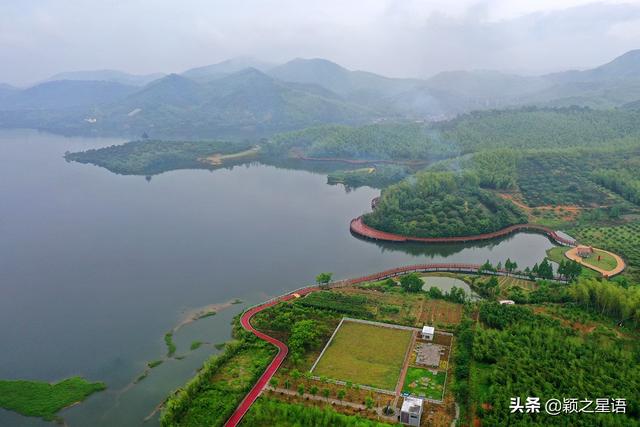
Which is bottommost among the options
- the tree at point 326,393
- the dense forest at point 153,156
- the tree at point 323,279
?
the tree at point 326,393

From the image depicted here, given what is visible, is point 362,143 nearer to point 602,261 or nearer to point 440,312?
point 602,261

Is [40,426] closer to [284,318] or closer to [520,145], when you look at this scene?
[284,318]

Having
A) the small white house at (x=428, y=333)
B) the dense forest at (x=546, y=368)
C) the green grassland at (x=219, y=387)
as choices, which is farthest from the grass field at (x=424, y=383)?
the green grassland at (x=219, y=387)

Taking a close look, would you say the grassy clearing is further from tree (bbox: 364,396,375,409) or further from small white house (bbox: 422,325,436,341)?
small white house (bbox: 422,325,436,341)

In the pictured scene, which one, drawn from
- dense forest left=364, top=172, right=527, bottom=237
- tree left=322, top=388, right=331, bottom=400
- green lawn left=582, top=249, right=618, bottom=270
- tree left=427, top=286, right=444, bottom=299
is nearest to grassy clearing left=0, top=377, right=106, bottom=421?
tree left=322, top=388, right=331, bottom=400

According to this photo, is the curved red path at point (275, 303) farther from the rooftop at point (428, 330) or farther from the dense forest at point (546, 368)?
the dense forest at point (546, 368)

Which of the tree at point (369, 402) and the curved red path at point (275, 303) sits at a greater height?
the curved red path at point (275, 303)

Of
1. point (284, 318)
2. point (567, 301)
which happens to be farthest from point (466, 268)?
point (284, 318)
